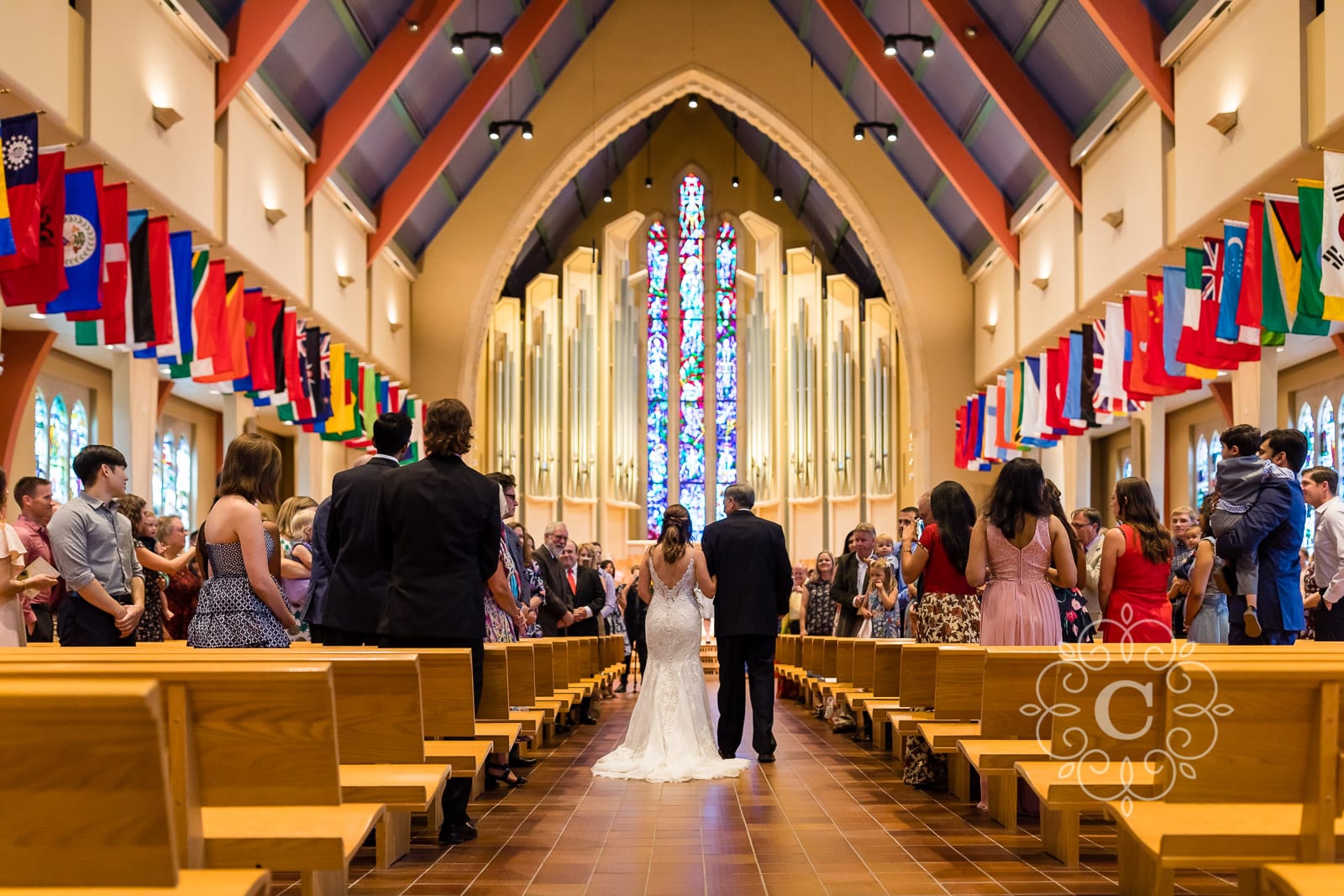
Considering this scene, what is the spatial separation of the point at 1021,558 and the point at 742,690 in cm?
244

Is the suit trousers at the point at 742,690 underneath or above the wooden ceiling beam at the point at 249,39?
underneath

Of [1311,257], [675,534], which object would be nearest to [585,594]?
[675,534]

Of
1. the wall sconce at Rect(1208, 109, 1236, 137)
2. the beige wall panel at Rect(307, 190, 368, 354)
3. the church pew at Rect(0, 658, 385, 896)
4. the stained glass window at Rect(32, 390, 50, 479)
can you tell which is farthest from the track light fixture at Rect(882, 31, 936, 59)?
the church pew at Rect(0, 658, 385, 896)

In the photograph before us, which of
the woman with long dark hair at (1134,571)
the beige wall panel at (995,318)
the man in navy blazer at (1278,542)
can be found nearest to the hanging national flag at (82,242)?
the woman with long dark hair at (1134,571)

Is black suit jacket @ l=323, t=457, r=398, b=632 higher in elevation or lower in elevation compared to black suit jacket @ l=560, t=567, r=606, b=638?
higher

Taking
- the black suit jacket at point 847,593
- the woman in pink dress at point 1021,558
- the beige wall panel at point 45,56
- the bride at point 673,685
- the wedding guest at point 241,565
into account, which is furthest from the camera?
the black suit jacket at point 847,593

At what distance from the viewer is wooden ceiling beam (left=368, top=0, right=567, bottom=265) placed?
51.0 feet

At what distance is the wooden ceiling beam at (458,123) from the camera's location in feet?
51.0

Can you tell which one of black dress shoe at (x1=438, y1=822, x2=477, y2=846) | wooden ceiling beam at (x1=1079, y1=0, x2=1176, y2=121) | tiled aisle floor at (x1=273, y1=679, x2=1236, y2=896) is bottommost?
tiled aisle floor at (x1=273, y1=679, x2=1236, y2=896)

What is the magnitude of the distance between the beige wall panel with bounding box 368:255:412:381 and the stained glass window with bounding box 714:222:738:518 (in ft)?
25.1

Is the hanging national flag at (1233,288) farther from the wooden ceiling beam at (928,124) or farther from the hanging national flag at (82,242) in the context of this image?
the hanging national flag at (82,242)

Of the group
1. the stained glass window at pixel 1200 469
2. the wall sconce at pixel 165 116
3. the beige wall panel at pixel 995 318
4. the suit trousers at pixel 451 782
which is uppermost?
the wall sconce at pixel 165 116

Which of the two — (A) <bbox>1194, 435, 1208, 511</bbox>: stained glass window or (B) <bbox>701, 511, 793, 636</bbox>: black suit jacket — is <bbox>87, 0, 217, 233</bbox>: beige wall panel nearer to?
(B) <bbox>701, 511, 793, 636</bbox>: black suit jacket

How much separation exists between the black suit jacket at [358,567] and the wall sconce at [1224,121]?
7.35 meters
